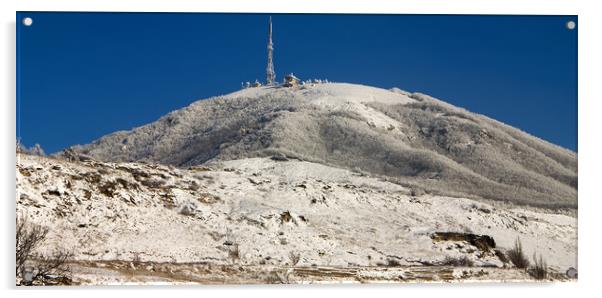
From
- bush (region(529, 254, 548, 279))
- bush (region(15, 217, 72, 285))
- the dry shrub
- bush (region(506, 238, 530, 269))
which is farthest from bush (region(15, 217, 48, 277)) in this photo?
bush (region(529, 254, 548, 279))

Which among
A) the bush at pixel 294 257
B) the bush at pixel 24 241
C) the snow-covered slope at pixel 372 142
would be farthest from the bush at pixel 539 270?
the bush at pixel 24 241

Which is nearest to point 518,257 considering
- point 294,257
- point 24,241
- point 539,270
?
point 539,270

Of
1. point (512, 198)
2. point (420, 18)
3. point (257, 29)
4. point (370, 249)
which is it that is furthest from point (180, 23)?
point (512, 198)

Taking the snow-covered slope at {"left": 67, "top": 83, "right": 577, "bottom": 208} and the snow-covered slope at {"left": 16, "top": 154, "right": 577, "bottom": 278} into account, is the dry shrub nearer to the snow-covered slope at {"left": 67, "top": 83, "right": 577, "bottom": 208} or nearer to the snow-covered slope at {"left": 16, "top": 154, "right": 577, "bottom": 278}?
the snow-covered slope at {"left": 16, "top": 154, "right": 577, "bottom": 278}

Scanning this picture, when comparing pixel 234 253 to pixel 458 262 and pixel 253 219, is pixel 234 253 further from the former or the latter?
pixel 458 262

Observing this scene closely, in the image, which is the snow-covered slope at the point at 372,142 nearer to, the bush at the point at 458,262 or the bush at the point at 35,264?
the bush at the point at 458,262

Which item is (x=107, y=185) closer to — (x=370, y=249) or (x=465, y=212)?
(x=370, y=249)
